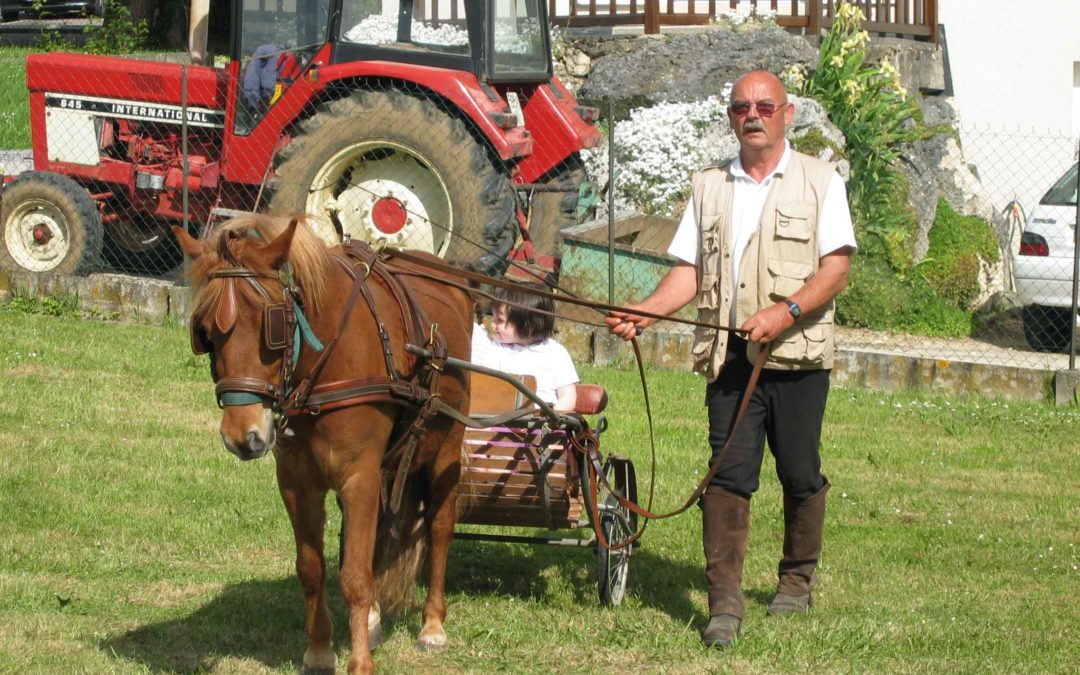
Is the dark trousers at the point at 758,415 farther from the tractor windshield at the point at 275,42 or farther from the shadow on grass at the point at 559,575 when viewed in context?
the tractor windshield at the point at 275,42

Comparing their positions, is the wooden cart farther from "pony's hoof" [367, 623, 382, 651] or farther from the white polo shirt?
the white polo shirt

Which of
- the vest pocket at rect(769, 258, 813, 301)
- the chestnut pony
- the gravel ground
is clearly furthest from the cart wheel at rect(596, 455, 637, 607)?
the gravel ground

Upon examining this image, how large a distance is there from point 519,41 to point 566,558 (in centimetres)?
605

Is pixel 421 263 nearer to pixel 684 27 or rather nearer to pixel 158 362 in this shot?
pixel 158 362

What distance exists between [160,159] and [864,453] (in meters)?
6.96

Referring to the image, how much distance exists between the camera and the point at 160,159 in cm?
1288

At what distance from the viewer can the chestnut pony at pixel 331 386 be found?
4.55 meters

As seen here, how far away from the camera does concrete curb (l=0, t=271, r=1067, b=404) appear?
1073 cm

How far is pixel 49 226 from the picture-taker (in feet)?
41.0

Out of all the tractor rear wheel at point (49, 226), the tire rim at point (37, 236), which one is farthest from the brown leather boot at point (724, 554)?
the tire rim at point (37, 236)

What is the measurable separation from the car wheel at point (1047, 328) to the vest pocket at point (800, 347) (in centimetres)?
750

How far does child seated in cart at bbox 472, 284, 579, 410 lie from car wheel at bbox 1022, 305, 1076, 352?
7376 mm


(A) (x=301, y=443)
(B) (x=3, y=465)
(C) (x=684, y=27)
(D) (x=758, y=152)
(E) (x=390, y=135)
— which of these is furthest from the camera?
(C) (x=684, y=27)

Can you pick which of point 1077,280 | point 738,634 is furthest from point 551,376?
point 1077,280
